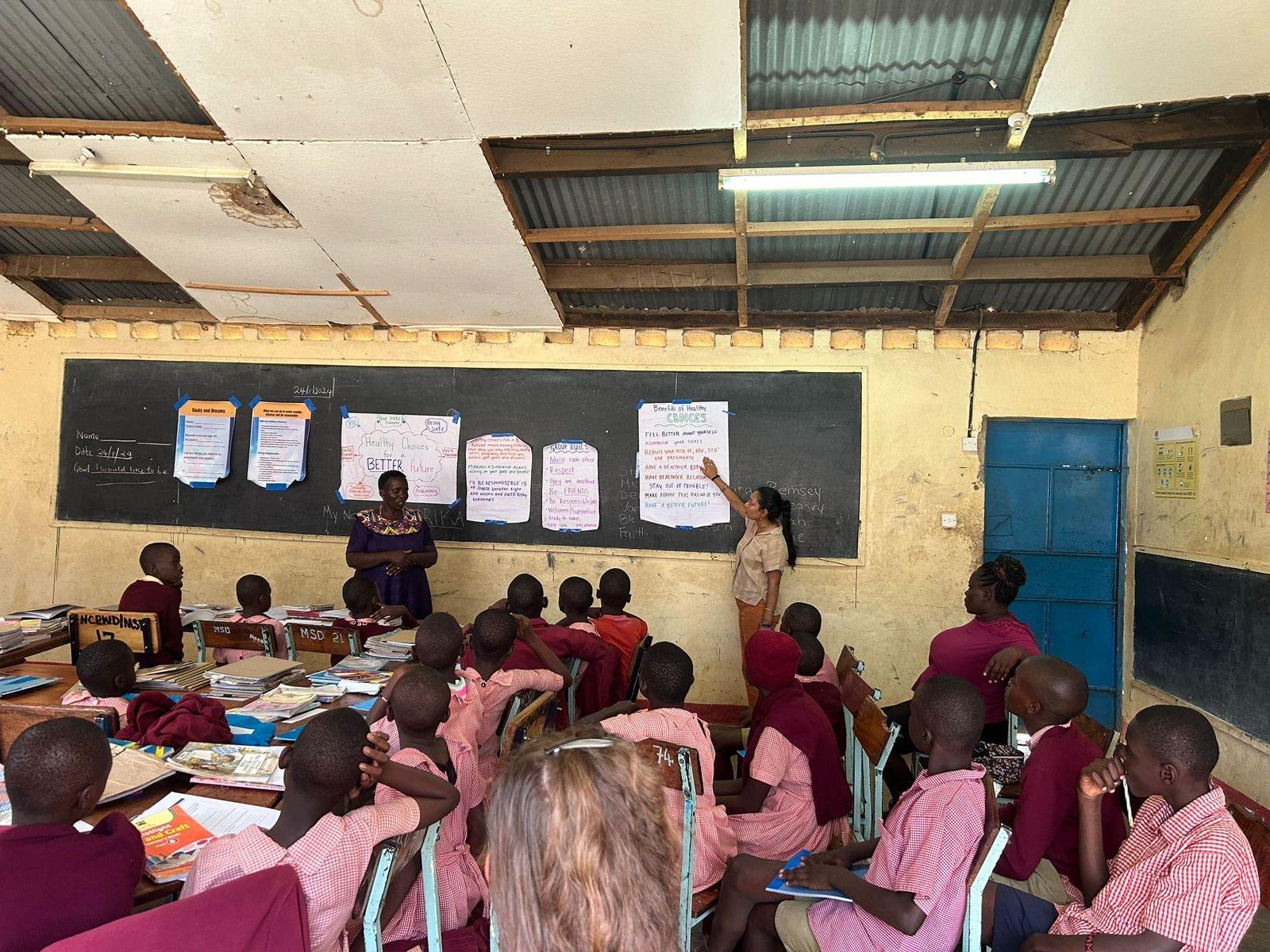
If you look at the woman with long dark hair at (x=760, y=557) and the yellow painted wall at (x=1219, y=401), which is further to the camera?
the woman with long dark hair at (x=760, y=557)

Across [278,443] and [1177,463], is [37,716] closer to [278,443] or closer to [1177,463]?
[278,443]

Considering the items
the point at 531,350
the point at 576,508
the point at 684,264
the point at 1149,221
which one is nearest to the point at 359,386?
the point at 531,350

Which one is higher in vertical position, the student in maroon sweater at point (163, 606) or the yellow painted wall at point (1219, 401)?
the yellow painted wall at point (1219, 401)

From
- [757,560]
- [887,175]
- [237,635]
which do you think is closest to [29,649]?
[237,635]

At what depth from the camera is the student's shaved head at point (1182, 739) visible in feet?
5.46

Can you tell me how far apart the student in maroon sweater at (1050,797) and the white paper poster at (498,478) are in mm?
3337

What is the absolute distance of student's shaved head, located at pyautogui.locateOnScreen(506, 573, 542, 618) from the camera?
3.53m

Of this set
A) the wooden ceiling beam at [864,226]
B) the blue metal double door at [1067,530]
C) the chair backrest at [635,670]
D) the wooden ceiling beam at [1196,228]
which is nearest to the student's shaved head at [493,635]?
the chair backrest at [635,670]

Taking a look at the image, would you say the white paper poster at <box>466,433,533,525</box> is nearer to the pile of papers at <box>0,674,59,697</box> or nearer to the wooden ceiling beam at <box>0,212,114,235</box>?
the wooden ceiling beam at <box>0,212,114,235</box>

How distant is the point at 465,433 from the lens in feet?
16.9

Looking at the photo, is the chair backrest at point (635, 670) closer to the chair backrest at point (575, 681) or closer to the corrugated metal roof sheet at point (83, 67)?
the chair backrest at point (575, 681)

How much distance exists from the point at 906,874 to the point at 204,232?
14.3 ft

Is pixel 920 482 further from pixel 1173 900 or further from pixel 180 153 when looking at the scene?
pixel 180 153

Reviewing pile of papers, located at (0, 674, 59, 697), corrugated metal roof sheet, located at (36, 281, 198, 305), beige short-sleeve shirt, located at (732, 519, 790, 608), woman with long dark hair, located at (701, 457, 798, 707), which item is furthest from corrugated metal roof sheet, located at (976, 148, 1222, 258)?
corrugated metal roof sheet, located at (36, 281, 198, 305)
